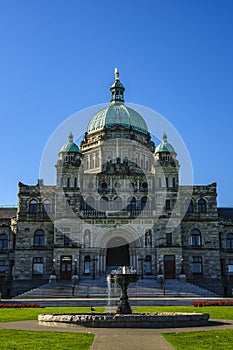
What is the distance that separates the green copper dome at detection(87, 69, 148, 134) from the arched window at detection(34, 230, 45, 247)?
18427 mm

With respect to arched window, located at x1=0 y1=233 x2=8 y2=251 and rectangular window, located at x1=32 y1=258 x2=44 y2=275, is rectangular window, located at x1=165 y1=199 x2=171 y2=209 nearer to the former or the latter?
rectangular window, located at x1=32 y1=258 x2=44 y2=275

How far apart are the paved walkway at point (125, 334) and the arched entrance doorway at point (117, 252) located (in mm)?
34413

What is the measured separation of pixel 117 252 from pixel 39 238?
10.1 m

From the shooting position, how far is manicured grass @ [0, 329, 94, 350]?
15852 millimetres

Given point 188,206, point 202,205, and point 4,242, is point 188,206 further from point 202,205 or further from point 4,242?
point 4,242

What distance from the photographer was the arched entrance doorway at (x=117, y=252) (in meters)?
59.1

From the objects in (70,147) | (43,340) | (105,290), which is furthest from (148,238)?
(43,340)

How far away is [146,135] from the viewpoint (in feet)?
230

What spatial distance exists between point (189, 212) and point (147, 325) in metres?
39.5

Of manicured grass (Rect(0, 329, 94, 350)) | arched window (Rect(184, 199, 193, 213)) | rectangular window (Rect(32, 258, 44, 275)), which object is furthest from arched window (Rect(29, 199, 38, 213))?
manicured grass (Rect(0, 329, 94, 350))

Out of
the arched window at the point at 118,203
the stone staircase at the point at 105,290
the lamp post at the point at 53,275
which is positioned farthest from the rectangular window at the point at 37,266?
the arched window at the point at 118,203

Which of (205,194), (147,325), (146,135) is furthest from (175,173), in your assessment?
(147,325)

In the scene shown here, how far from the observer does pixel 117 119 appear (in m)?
69.1

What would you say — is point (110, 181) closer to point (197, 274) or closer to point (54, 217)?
point (54, 217)
